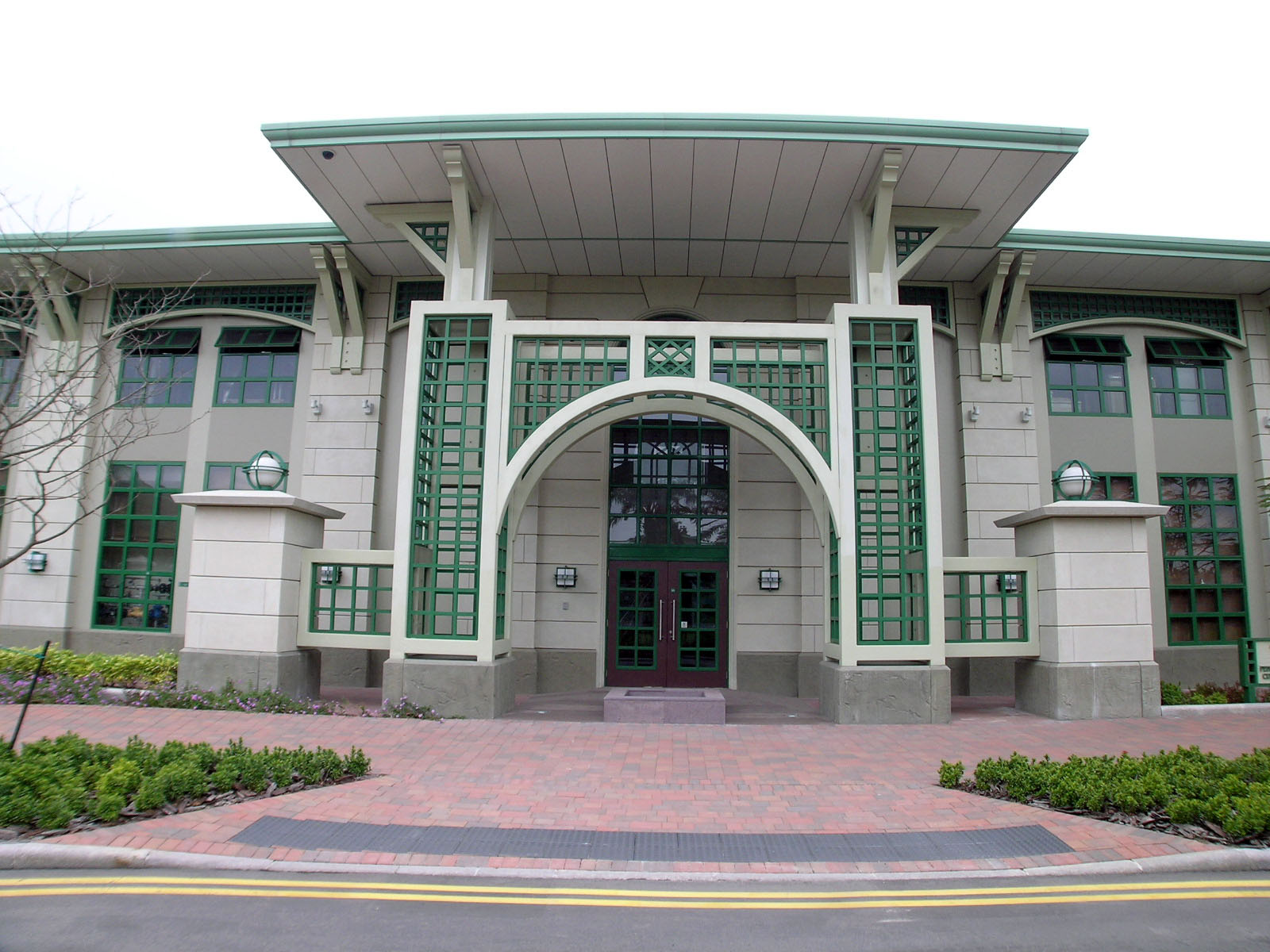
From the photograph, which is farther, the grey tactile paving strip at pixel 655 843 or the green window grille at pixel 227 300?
the green window grille at pixel 227 300

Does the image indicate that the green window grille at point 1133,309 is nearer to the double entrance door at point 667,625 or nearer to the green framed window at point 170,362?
the double entrance door at point 667,625

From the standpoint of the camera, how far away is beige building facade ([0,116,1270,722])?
11.0m

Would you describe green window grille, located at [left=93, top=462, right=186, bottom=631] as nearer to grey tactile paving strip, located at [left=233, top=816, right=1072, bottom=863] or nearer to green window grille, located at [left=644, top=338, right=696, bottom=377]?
green window grille, located at [left=644, top=338, right=696, bottom=377]

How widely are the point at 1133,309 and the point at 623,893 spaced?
14.7 meters

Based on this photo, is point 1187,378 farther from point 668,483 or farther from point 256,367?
point 256,367

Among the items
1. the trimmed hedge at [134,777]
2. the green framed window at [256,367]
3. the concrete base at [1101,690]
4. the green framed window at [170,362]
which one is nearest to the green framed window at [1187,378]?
the concrete base at [1101,690]

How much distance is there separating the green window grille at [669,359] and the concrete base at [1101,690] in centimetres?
635

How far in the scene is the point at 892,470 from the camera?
11656mm

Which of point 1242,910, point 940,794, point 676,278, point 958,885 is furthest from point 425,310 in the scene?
point 1242,910

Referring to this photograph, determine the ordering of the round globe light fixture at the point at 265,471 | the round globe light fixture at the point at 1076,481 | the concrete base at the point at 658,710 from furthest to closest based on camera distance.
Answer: the round globe light fixture at the point at 265,471 < the round globe light fixture at the point at 1076,481 < the concrete base at the point at 658,710

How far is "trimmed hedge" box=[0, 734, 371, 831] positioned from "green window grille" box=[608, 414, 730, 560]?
298 inches

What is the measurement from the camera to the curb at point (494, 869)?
208 inches

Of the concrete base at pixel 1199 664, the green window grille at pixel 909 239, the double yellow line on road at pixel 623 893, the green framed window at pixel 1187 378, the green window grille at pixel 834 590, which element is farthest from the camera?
the green framed window at pixel 1187 378

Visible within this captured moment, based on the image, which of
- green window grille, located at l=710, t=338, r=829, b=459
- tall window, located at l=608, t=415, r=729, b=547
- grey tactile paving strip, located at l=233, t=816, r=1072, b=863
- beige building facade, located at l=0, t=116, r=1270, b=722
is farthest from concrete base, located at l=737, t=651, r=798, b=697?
grey tactile paving strip, located at l=233, t=816, r=1072, b=863
